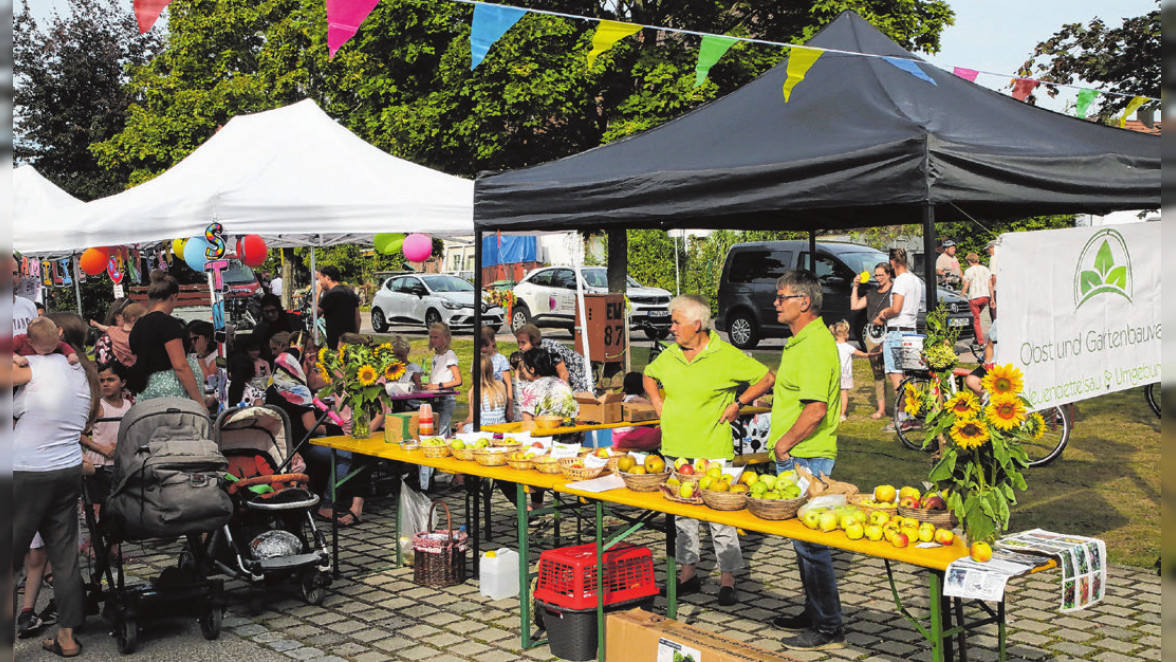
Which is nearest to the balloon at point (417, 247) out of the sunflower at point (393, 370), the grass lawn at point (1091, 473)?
the grass lawn at point (1091, 473)

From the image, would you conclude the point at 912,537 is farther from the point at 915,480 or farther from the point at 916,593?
the point at 915,480

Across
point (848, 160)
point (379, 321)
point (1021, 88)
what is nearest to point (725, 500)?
point (848, 160)

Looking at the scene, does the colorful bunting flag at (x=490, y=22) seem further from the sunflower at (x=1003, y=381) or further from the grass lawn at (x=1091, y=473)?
the grass lawn at (x=1091, y=473)

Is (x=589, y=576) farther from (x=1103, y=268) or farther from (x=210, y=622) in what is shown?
(x=1103, y=268)

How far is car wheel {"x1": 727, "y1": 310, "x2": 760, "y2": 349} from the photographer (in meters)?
19.3

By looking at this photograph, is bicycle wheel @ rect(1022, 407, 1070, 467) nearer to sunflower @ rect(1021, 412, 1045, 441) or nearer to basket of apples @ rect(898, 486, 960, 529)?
sunflower @ rect(1021, 412, 1045, 441)

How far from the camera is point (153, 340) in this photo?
7488 millimetres

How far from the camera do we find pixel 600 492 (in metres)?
5.21

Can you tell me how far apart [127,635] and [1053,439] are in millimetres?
8009

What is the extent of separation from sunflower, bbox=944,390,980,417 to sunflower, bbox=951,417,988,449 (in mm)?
37

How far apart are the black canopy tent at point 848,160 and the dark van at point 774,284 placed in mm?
10752

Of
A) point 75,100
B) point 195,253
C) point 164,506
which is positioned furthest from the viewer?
point 75,100

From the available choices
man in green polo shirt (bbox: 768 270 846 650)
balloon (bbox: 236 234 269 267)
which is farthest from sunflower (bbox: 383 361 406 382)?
balloon (bbox: 236 234 269 267)

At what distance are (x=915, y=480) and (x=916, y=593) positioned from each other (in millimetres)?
2913
